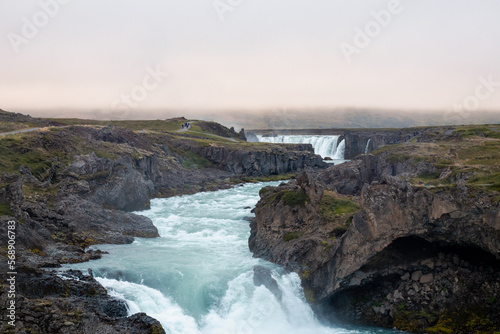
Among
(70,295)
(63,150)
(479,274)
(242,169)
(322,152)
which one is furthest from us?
(322,152)

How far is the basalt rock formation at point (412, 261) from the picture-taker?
789 inches

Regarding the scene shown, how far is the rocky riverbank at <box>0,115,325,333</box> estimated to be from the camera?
17.6 metres

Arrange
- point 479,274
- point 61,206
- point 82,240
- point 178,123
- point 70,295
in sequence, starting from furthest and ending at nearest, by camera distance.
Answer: point 178,123 → point 61,206 → point 82,240 → point 479,274 → point 70,295

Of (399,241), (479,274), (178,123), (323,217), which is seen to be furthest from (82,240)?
A: (178,123)

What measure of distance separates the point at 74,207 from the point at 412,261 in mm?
28289

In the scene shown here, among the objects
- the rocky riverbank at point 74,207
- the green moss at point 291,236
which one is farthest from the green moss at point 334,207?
the rocky riverbank at point 74,207

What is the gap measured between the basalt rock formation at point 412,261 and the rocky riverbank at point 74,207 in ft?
34.5

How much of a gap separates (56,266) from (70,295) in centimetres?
492

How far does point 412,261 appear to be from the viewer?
873 inches

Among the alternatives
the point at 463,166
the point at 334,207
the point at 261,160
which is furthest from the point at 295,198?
the point at 261,160

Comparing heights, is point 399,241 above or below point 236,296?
above

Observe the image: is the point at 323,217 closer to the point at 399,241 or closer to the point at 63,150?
the point at 399,241

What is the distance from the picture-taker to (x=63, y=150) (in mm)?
48844

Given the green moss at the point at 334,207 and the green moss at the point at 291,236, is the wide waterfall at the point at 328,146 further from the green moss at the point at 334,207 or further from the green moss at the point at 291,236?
the green moss at the point at 291,236
